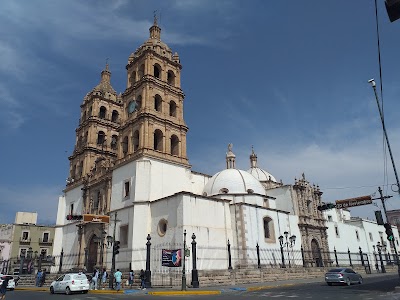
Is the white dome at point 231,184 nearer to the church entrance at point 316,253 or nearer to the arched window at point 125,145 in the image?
the church entrance at point 316,253

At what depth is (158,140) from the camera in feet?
115

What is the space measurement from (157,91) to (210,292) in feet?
77.6

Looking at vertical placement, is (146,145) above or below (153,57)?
below

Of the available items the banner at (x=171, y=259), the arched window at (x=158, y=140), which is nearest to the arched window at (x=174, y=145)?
the arched window at (x=158, y=140)

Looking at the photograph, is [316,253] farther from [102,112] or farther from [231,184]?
[102,112]

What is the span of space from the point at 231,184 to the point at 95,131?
20086mm

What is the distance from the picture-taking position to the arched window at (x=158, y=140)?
1357 inches

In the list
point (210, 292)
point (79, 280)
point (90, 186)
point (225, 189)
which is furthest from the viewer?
point (90, 186)

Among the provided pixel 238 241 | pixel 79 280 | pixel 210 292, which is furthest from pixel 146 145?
pixel 210 292

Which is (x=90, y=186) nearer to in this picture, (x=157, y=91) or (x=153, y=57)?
(x=157, y=91)

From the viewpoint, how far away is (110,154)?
146ft

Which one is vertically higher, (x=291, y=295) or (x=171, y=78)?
(x=171, y=78)

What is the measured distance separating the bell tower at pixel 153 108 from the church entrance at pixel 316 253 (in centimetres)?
1860

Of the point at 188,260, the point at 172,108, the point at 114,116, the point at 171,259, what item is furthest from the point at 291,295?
the point at 114,116
